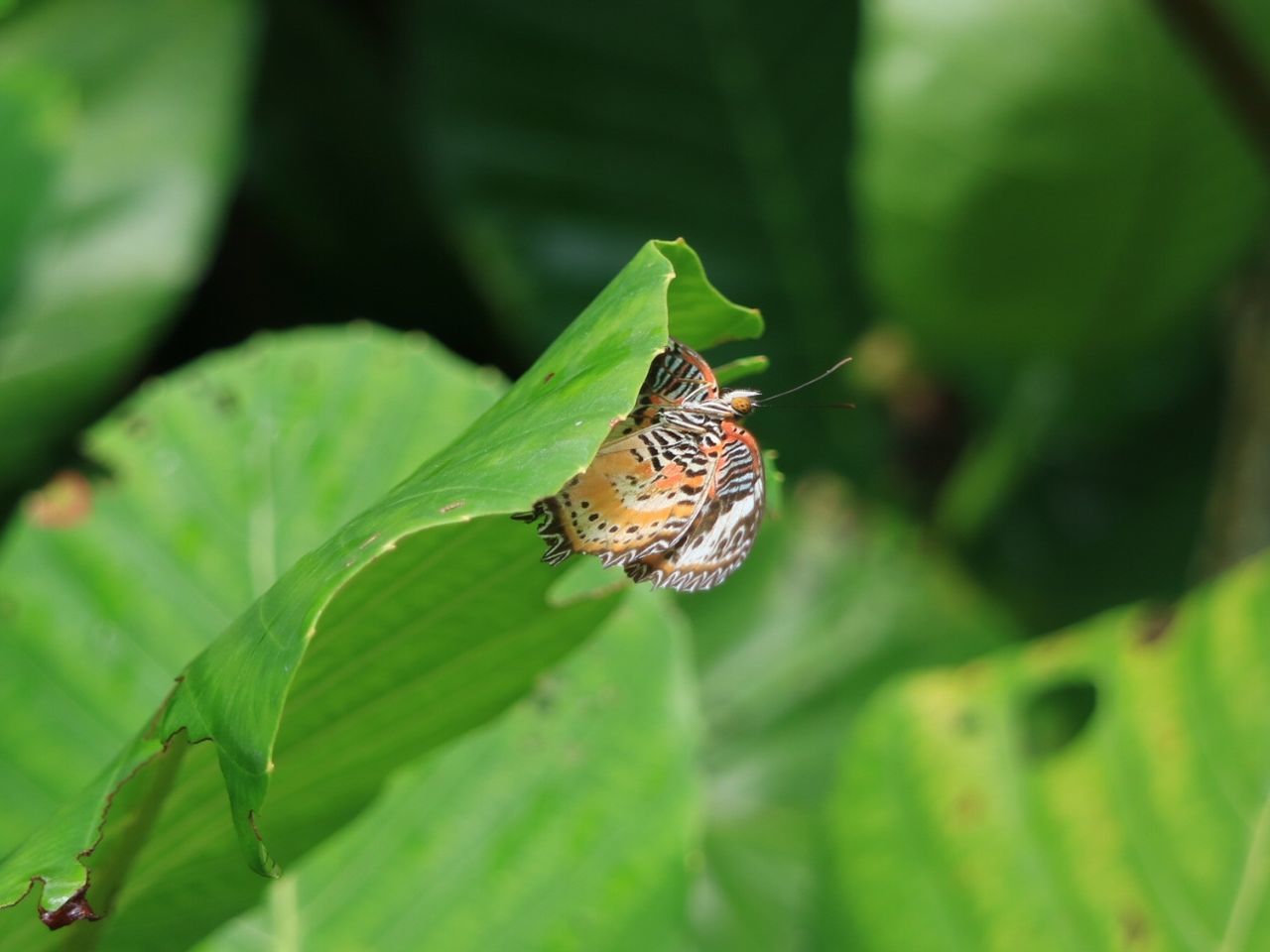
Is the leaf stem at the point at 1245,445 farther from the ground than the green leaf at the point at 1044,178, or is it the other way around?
the green leaf at the point at 1044,178

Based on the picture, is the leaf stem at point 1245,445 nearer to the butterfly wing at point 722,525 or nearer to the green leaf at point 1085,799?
the green leaf at point 1085,799

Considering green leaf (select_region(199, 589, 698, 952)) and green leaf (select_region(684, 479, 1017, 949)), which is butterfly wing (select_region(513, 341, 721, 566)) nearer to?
green leaf (select_region(199, 589, 698, 952))

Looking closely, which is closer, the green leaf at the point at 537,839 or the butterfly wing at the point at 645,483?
the butterfly wing at the point at 645,483

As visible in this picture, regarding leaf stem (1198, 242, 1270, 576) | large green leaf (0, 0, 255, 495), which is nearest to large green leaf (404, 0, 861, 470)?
Result: large green leaf (0, 0, 255, 495)

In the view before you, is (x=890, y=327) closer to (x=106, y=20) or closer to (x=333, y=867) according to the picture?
(x=106, y=20)

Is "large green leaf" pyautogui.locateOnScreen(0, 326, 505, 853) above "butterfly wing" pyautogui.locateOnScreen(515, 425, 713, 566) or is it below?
below

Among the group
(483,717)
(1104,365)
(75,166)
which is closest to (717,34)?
(1104,365)

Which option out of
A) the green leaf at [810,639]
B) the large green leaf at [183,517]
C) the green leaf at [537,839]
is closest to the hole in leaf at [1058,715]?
the green leaf at [810,639]
